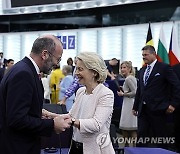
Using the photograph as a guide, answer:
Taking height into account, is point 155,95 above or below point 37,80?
below

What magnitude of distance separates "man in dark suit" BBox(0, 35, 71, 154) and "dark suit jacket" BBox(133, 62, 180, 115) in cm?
333

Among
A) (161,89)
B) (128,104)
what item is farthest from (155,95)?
(128,104)

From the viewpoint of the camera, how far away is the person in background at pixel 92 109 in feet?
9.37

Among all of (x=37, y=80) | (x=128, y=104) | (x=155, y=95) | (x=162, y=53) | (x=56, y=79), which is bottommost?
(x=128, y=104)

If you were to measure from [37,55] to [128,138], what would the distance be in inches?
186

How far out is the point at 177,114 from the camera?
21.0 ft

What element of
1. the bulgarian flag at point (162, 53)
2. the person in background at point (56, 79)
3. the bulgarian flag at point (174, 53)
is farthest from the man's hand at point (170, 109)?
the person in background at point (56, 79)

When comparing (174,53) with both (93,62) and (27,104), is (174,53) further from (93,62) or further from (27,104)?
(27,104)

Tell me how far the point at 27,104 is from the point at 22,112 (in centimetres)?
5

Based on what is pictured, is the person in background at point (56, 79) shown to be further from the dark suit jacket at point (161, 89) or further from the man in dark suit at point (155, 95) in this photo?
the dark suit jacket at point (161, 89)

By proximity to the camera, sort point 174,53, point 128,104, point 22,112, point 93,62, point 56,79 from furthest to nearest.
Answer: point 56,79 → point 174,53 → point 128,104 → point 93,62 → point 22,112

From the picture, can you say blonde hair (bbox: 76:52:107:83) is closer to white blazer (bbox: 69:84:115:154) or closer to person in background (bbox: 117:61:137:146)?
white blazer (bbox: 69:84:115:154)

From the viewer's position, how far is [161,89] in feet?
18.7

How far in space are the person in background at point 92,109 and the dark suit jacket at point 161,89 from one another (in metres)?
2.79
